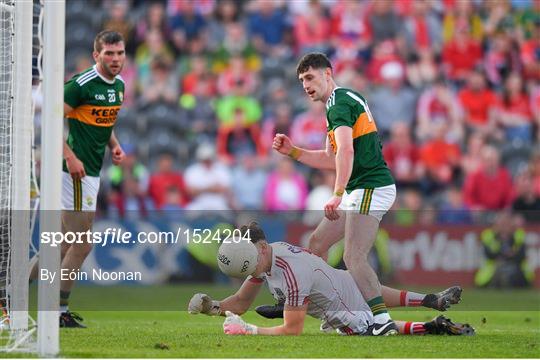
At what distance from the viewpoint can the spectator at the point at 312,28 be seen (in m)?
21.7

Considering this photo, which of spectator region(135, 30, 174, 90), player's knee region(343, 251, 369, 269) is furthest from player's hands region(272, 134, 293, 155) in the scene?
spectator region(135, 30, 174, 90)

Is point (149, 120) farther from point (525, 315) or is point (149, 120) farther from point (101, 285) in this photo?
point (525, 315)

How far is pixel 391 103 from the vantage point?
66.9ft

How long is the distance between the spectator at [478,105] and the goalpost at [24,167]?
1135 centimetres

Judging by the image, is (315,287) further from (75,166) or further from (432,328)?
(75,166)

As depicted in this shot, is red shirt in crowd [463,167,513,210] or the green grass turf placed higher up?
red shirt in crowd [463,167,513,210]

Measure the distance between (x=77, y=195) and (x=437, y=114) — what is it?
10.5 meters

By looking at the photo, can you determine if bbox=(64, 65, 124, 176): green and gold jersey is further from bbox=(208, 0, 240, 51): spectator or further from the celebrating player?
bbox=(208, 0, 240, 51): spectator

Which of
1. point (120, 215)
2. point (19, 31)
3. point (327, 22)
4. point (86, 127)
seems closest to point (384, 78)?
point (327, 22)

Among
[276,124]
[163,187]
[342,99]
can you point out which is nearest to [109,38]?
[342,99]

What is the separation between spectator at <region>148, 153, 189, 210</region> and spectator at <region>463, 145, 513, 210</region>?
4.68m

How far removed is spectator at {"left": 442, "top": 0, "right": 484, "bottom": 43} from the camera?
2205cm

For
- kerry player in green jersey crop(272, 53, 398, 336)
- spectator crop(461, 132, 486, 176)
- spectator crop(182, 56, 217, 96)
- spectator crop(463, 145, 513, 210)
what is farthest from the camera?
spectator crop(182, 56, 217, 96)

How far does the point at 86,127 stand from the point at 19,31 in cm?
159
